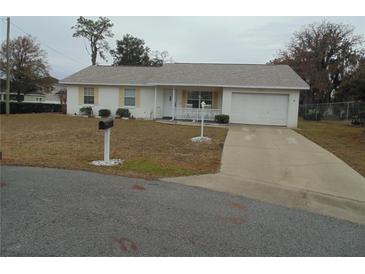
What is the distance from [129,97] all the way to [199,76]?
5465 mm

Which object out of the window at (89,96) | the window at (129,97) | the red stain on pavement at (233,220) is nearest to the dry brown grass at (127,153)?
the red stain on pavement at (233,220)

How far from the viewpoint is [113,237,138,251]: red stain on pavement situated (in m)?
3.18

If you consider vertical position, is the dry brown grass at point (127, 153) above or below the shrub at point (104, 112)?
below

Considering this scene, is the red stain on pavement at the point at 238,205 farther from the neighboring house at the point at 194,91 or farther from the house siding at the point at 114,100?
the house siding at the point at 114,100

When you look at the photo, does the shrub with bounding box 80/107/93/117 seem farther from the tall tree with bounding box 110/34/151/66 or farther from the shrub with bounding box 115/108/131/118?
the tall tree with bounding box 110/34/151/66

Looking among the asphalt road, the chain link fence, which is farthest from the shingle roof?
the asphalt road

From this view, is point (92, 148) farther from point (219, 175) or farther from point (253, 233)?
point (253, 233)

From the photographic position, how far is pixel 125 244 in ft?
10.7

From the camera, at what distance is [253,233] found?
3658 mm

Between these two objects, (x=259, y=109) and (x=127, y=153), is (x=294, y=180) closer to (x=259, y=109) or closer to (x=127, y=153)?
(x=127, y=153)

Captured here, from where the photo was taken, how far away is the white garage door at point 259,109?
64.4 ft

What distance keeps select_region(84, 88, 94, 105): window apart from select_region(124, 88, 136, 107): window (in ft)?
9.08

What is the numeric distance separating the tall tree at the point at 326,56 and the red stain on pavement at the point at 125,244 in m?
38.7

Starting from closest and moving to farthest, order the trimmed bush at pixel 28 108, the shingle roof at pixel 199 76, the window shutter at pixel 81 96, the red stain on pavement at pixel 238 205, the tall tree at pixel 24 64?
the red stain on pavement at pixel 238 205 < the shingle roof at pixel 199 76 < the window shutter at pixel 81 96 < the trimmed bush at pixel 28 108 < the tall tree at pixel 24 64
